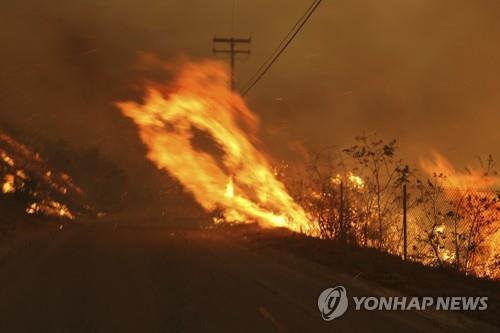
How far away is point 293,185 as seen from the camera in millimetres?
22266

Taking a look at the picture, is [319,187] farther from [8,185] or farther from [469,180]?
[8,185]

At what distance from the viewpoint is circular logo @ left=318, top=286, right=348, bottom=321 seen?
8867 mm

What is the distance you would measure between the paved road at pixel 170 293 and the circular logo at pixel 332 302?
0.14 metres

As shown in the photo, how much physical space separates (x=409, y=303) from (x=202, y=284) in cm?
389

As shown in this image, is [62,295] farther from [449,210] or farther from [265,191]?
[265,191]

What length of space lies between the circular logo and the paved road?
14 cm

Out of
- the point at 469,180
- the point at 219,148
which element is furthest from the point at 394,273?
the point at 219,148

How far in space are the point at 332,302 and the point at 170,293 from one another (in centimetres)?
288

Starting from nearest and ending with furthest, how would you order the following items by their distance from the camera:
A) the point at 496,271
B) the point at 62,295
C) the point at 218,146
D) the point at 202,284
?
the point at 62,295 → the point at 202,284 → the point at 496,271 → the point at 218,146

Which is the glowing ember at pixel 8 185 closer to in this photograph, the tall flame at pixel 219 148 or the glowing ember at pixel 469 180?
the tall flame at pixel 219 148

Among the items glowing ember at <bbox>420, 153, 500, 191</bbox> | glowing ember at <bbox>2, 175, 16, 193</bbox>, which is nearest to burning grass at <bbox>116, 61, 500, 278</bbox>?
glowing ember at <bbox>420, 153, 500, 191</bbox>

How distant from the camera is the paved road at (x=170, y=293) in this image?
7.99 metres

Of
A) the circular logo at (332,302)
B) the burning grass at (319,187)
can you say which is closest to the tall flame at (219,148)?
the burning grass at (319,187)

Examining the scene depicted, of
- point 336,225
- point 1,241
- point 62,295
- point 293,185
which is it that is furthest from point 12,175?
point 62,295
